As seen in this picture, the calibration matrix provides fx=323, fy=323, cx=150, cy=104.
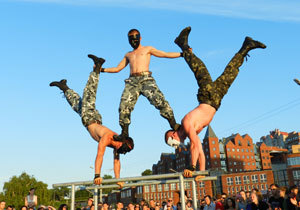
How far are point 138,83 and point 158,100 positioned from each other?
67cm

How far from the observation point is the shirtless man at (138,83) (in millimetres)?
6887

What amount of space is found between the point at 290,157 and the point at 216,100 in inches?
3108

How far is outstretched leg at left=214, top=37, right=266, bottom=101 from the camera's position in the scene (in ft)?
23.3

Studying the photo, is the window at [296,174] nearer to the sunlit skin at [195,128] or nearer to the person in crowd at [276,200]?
the person in crowd at [276,200]

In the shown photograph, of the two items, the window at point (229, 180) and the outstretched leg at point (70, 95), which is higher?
the outstretched leg at point (70, 95)

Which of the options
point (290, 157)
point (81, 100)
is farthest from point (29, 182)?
point (290, 157)

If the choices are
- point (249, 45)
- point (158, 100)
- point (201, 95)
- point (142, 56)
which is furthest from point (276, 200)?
point (142, 56)

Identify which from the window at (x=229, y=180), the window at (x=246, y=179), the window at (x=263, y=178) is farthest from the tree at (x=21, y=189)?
the window at (x=263, y=178)

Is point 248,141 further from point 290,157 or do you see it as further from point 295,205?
point 295,205

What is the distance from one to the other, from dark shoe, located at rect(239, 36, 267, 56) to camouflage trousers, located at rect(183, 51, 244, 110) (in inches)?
6.0

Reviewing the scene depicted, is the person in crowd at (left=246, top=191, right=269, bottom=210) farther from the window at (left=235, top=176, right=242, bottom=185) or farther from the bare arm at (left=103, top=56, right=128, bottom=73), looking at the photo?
the window at (left=235, top=176, right=242, bottom=185)

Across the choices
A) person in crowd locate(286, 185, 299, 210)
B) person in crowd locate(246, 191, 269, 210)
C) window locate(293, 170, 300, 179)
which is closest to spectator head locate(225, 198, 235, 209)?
person in crowd locate(246, 191, 269, 210)

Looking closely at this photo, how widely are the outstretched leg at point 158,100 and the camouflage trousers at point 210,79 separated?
0.71 m

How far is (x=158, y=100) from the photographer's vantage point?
6.89 m
